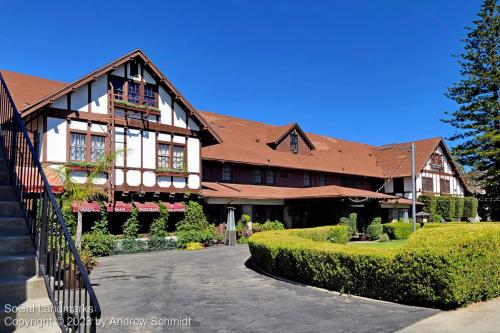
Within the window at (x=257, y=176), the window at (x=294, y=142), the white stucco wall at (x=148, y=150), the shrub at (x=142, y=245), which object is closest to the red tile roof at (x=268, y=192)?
the window at (x=257, y=176)

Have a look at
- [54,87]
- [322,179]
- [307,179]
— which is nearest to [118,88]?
[54,87]

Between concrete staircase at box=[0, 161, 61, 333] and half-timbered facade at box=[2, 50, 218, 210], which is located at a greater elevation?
half-timbered facade at box=[2, 50, 218, 210]

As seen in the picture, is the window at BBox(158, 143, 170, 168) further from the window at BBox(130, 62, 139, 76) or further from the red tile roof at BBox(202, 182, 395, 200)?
the window at BBox(130, 62, 139, 76)

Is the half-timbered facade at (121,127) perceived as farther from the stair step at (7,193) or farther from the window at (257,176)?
the stair step at (7,193)

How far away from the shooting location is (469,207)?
4438 centimetres

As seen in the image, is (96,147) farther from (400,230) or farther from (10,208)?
(400,230)

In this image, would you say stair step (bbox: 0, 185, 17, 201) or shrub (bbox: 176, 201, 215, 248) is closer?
stair step (bbox: 0, 185, 17, 201)

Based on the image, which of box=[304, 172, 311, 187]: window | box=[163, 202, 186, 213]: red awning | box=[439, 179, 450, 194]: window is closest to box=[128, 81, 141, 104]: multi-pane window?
box=[163, 202, 186, 213]: red awning

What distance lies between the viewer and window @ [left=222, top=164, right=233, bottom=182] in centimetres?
3064

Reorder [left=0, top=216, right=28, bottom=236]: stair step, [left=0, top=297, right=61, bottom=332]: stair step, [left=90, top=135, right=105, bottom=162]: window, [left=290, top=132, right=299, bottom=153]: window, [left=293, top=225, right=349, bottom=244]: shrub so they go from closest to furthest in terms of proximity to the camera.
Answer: [left=0, top=297, right=61, bottom=332]: stair step < [left=0, top=216, right=28, bottom=236]: stair step < [left=293, top=225, right=349, bottom=244]: shrub < [left=90, top=135, right=105, bottom=162]: window < [left=290, top=132, right=299, bottom=153]: window

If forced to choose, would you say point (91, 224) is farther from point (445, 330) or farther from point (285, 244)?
point (445, 330)

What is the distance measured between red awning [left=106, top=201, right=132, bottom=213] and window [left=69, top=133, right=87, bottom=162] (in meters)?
2.81

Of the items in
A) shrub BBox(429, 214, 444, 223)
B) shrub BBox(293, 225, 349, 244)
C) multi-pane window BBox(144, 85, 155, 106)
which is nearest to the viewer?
shrub BBox(293, 225, 349, 244)

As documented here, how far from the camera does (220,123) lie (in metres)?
35.5
